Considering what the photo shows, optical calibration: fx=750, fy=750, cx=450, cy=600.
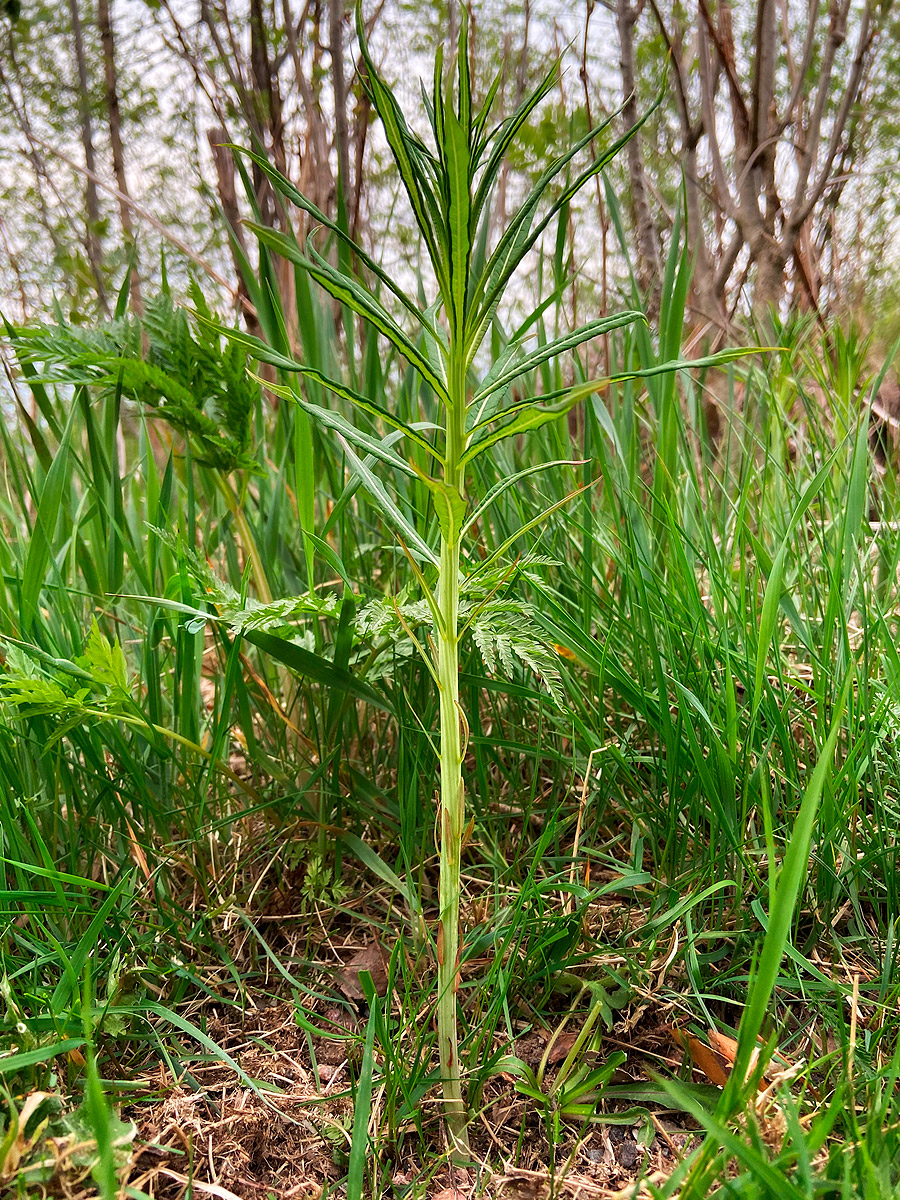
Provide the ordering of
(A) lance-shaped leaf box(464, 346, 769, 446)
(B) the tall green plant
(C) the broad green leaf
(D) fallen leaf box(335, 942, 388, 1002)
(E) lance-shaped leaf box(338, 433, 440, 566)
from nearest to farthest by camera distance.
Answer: (A) lance-shaped leaf box(464, 346, 769, 446) < (B) the tall green plant < (E) lance-shaped leaf box(338, 433, 440, 566) < (D) fallen leaf box(335, 942, 388, 1002) < (C) the broad green leaf

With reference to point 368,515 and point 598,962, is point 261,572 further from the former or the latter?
point 598,962

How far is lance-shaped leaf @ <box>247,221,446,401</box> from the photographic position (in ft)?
2.26

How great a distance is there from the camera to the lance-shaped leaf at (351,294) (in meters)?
0.69

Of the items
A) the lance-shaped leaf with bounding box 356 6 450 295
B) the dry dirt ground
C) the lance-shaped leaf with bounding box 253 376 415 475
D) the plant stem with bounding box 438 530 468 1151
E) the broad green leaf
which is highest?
the lance-shaped leaf with bounding box 356 6 450 295

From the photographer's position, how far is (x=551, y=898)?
105 centimetres

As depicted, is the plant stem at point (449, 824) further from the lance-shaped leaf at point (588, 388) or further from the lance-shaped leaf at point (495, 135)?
the lance-shaped leaf at point (495, 135)

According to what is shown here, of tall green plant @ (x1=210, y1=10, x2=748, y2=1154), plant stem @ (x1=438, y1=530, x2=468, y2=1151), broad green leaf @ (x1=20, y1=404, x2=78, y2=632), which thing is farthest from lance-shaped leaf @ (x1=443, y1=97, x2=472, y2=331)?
broad green leaf @ (x1=20, y1=404, x2=78, y2=632)

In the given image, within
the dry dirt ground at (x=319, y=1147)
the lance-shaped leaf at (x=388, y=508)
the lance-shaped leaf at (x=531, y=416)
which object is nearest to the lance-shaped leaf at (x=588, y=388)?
the lance-shaped leaf at (x=531, y=416)

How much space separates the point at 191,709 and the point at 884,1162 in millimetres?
947

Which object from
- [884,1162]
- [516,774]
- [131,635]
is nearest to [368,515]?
[131,635]

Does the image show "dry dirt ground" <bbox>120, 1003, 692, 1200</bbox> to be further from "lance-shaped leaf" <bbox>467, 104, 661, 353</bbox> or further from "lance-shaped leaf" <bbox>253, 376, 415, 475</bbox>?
"lance-shaped leaf" <bbox>467, 104, 661, 353</bbox>

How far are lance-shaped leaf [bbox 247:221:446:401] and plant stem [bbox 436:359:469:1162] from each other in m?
0.04

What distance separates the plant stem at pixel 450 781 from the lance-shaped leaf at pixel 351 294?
4cm

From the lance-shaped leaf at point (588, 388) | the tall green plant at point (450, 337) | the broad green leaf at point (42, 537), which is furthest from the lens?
the broad green leaf at point (42, 537)
